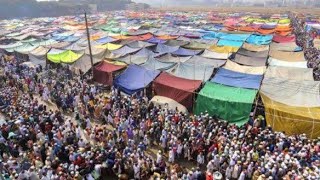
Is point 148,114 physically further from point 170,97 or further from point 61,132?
point 61,132

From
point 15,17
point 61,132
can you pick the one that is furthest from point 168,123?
point 15,17

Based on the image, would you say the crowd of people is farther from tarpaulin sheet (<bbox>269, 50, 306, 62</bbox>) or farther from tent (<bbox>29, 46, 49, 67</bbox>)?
tarpaulin sheet (<bbox>269, 50, 306, 62</bbox>)

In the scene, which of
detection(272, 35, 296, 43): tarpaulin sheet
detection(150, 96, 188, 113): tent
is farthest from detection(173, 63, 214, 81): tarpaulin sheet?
detection(272, 35, 296, 43): tarpaulin sheet

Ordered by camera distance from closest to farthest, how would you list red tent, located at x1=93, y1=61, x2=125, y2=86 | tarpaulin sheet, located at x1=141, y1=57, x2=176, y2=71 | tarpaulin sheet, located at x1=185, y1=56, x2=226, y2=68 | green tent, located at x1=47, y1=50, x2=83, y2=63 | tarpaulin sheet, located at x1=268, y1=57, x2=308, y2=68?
red tent, located at x1=93, y1=61, x2=125, y2=86, tarpaulin sheet, located at x1=141, y1=57, x2=176, y2=71, tarpaulin sheet, located at x1=268, y1=57, x2=308, y2=68, tarpaulin sheet, located at x1=185, y1=56, x2=226, y2=68, green tent, located at x1=47, y1=50, x2=83, y2=63

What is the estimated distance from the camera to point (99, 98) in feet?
63.1

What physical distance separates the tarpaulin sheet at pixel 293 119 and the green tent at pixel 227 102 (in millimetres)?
1022

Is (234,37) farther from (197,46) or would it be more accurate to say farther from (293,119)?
(293,119)

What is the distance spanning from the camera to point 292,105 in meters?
15.4

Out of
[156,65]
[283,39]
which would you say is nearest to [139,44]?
[156,65]

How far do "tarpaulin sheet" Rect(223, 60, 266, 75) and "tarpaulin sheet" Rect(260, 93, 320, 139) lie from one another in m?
4.70

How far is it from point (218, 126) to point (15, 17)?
272 ft

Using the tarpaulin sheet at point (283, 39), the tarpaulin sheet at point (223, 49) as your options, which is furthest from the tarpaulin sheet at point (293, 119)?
the tarpaulin sheet at point (283, 39)

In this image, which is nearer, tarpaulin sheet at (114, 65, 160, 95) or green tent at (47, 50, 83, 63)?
tarpaulin sheet at (114, 65, 160, 95)

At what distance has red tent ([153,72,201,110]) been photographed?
17.9 metres
